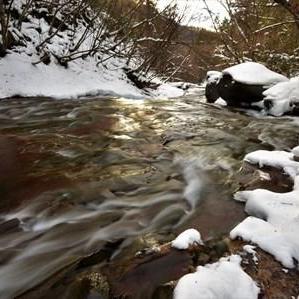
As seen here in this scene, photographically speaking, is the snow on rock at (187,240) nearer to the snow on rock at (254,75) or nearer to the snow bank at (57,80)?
the snow bank at (57,80)

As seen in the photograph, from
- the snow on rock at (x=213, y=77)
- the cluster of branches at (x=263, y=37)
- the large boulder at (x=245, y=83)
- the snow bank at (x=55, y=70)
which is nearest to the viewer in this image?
the snow bank at (x=55, y=70)

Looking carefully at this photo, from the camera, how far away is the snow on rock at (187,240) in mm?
2375

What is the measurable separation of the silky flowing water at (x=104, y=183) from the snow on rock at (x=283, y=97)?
36.6 inches

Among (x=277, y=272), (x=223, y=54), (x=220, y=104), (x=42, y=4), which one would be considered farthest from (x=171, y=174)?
(x=223, y=54)

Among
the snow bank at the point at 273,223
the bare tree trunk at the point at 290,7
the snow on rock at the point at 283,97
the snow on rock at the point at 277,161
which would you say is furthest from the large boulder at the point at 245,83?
the bare tree trunk at the point at 290,7

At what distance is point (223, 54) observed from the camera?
14953mm

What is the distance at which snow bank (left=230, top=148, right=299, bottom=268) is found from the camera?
2.28 metres

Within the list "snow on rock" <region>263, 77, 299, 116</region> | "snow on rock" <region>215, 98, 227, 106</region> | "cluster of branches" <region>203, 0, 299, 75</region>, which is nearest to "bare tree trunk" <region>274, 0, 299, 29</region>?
"snow on rock" <region>263, 77, 299, 116</region>

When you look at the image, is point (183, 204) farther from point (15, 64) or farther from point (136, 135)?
point (15, 64)

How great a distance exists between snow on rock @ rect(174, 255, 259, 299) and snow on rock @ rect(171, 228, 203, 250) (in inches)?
9.6

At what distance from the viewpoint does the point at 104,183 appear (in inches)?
142

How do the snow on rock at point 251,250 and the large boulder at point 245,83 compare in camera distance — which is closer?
the snow on rock at point 251,250

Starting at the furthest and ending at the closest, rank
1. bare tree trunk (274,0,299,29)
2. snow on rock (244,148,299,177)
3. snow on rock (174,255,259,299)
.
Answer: snow on rock (244,148,299,177), bare tree trunk (274,0,299,29), snow on rock (174,255,259,299)

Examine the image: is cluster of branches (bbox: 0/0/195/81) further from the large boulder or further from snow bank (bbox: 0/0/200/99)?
the large boulder
